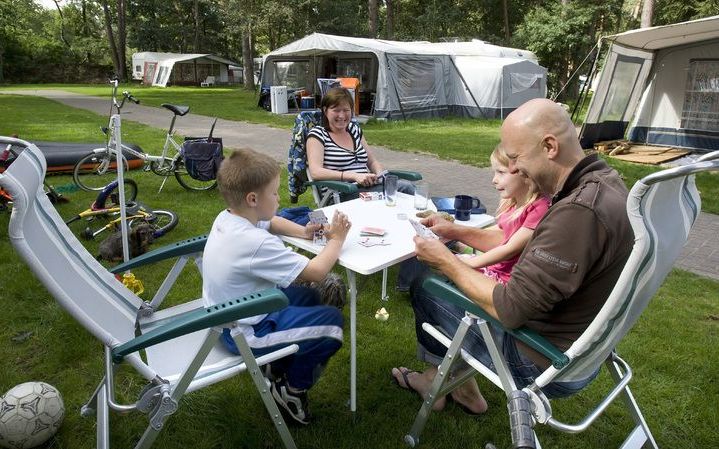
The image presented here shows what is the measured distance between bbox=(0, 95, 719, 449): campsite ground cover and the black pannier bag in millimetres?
2060

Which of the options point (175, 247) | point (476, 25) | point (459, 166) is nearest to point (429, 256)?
point (175, 247)

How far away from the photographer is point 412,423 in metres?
2.35

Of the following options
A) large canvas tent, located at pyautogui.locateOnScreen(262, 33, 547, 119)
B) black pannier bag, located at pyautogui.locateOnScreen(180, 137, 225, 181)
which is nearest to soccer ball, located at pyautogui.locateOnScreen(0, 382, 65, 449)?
black pannier bag, located at pyautogui.locateOnScreen(180, 137, 225, 181)

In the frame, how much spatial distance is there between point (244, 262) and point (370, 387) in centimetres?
111

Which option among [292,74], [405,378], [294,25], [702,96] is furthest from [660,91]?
[294,25]

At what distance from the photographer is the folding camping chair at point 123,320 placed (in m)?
1.60

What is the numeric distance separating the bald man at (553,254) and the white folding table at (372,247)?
23 centimetres

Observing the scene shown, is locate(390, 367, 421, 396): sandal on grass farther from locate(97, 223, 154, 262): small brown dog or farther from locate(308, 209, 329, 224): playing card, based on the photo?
locate(97, 223, 154, 262): small brown dog

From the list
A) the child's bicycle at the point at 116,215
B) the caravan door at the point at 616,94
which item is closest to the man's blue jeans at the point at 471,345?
the child's bicycle at the point at 116,215

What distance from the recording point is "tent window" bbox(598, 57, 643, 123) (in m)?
9.84

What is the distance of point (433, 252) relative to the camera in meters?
1.93

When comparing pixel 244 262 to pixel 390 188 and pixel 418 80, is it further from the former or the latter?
pixel 418 80

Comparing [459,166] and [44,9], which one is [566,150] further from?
[44,9]

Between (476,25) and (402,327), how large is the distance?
102ft
